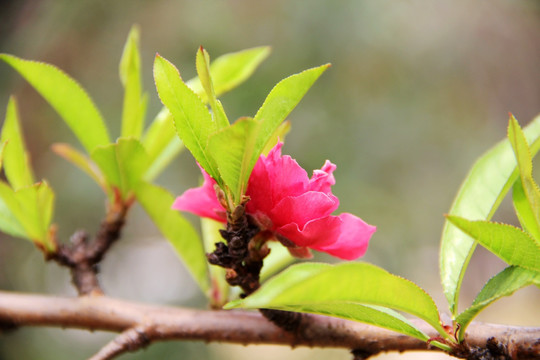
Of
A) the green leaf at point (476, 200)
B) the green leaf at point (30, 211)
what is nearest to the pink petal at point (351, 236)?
the green leaf at point (476, 200)

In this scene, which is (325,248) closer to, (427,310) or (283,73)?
(427,310)

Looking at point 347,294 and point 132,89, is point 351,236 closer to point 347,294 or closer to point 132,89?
point 347,294

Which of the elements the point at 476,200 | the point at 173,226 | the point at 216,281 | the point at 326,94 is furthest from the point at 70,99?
the point at 326,94

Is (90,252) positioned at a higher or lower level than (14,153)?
lower

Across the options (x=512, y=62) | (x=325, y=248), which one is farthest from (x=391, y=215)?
(x=325, y=248)

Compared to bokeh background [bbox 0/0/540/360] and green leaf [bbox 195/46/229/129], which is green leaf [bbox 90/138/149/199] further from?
bokeh background [bbox 0/0/540/360]

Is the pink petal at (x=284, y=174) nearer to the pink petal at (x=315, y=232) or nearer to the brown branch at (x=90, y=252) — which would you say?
the pink petal at (x=315, y=232)
